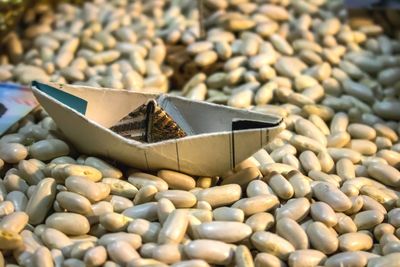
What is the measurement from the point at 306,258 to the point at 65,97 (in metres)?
0.51

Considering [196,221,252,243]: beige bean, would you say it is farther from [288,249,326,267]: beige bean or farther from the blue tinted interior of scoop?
the blue tinted interior of scoop

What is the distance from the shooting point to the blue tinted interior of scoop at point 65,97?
1107 millimetres

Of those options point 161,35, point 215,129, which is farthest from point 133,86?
point 215,129

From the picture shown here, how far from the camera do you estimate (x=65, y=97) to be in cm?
112

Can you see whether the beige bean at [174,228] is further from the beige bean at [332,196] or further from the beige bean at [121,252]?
the beige bean at [332,196]

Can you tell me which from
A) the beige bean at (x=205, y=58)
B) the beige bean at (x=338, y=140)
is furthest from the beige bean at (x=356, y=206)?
the beige bean at (x=205, y=58)

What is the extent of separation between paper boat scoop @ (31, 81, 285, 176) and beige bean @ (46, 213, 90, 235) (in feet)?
0.49

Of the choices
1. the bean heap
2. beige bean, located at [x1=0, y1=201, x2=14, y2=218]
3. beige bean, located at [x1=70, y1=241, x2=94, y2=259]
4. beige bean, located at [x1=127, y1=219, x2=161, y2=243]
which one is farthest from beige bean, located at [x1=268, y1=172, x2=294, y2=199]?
beige bean, located at [x1=0, y1=201, x2=14, y2=218]

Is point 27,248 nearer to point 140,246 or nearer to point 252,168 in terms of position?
point 140,246

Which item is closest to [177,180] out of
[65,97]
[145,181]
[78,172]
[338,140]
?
[145,181]

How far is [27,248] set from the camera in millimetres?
920

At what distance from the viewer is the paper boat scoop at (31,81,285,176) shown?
1001 mm

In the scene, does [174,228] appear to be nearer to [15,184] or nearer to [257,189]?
[257,189]

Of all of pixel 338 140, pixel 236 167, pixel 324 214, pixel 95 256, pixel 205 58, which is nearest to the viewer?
pixel 95 256
